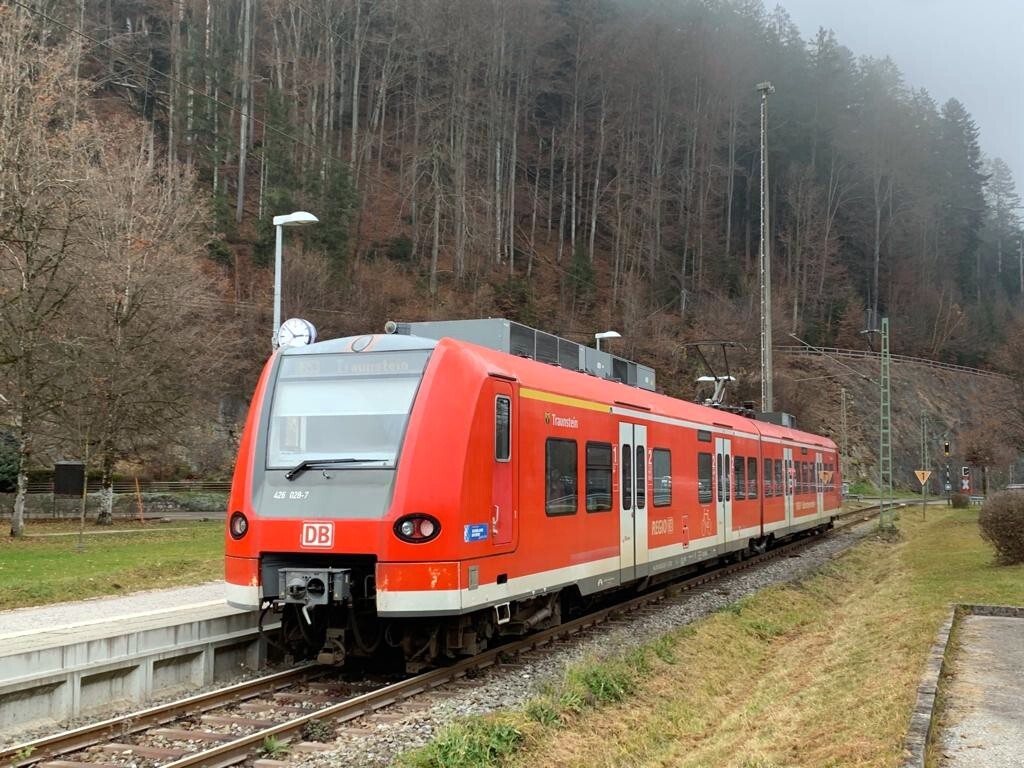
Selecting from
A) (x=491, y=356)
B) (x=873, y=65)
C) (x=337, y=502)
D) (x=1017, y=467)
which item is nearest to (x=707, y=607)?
(x=491, y=356)

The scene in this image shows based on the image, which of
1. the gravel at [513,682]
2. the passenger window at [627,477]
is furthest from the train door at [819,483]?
the passenger window at [627,477]

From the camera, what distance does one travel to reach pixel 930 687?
734 centimetres

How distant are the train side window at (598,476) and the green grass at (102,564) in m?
7.27

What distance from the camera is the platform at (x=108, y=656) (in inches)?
283

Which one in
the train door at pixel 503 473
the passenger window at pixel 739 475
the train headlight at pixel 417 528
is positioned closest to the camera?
the train headlight at pixel 417 528

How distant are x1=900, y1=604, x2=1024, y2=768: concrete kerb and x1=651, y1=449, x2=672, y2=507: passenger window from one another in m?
3.98

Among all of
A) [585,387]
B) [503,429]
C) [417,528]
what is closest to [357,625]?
[417,528]

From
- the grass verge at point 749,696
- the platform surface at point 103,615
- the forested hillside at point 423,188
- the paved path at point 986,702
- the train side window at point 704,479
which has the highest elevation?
the forested hillside at point 423,188

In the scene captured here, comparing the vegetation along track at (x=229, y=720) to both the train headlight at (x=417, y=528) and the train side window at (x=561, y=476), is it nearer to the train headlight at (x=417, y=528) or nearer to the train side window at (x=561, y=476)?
the train headlight at (x=417, y=528)

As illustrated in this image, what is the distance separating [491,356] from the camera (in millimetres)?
9156

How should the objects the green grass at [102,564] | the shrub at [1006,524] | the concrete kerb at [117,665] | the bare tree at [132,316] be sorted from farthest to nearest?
the bare tree at [132,316]
the shrub at [1006,524]
the green grass at [102,564]
the concrete kerb at [117,665]

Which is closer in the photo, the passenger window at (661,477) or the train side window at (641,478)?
the train side window at (641,478)

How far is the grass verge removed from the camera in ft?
21.0

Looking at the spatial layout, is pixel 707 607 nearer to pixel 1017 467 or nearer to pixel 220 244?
pixel 220 244
